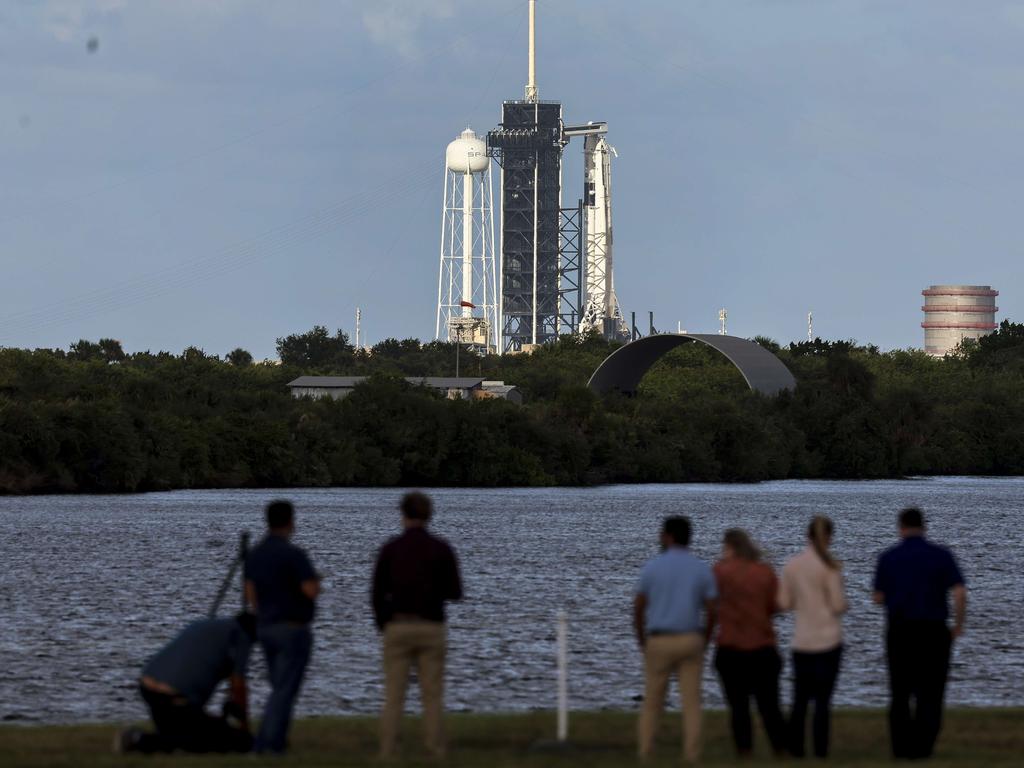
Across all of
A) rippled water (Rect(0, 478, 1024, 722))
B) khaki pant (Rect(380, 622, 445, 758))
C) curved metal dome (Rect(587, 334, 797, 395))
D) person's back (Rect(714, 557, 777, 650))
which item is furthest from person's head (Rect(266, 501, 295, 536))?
curved metal dome (Rect(587, 334, 797, 395))

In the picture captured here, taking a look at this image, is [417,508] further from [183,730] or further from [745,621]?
[183,730]

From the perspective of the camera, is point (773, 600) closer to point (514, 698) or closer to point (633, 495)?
point (514, 698)

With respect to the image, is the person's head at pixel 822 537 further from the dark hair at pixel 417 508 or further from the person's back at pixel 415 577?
the dark hair at pixel 417 508

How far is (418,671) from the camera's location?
18.8 meters

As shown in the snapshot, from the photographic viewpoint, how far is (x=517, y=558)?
227 feet

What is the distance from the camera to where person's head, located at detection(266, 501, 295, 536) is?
18.0 meters

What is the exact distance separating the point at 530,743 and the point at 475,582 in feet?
122

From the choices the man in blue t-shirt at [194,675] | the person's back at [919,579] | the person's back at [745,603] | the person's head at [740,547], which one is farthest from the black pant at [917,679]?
the man in blue t-shirt at [194,675]

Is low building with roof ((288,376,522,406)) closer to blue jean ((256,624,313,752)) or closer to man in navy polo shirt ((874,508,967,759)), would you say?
man in navy polo shirt ((874,508,967,759))

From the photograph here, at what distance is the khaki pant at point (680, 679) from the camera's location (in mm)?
18516

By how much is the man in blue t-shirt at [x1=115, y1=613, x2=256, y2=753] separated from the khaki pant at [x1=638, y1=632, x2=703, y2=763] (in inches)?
154

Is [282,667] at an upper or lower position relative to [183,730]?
upper

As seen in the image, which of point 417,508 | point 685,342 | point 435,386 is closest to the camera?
point 417,508

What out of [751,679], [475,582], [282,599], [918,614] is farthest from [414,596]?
[475,582]
